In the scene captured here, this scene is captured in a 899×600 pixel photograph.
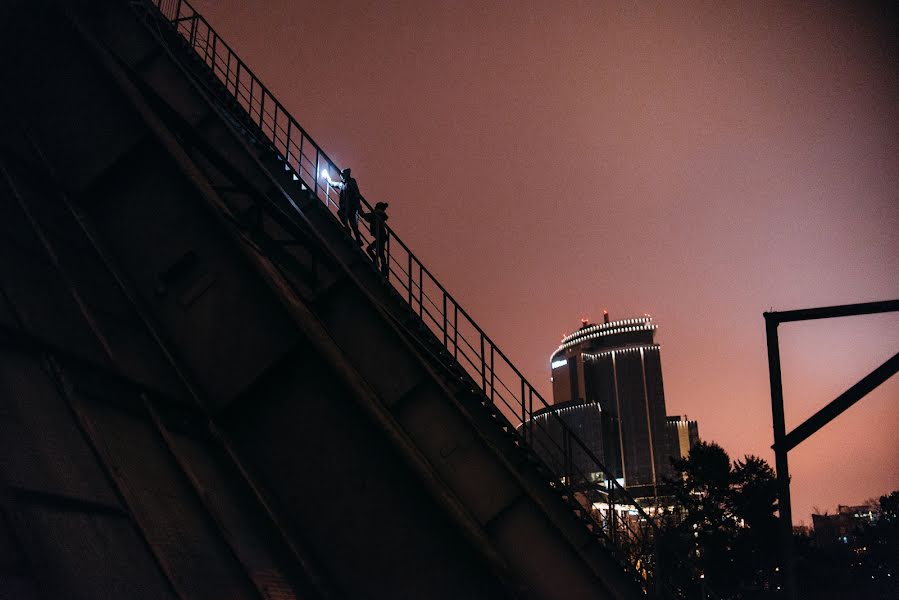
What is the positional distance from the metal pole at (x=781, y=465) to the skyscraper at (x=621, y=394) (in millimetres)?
131319

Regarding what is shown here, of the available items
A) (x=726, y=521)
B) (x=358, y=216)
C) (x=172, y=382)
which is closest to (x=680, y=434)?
(x=726, y=521)

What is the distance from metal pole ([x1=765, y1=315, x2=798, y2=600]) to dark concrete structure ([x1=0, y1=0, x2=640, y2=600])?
10.3ft

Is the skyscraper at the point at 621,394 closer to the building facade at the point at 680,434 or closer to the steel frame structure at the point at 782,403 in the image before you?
the building facade at the point at 680,434

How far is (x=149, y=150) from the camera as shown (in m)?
5.75

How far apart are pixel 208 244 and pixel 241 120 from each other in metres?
4.74

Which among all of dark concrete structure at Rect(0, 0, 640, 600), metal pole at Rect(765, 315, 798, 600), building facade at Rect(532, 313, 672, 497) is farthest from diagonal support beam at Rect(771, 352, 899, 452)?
building facade at Rect(532, 313, 672, 497)

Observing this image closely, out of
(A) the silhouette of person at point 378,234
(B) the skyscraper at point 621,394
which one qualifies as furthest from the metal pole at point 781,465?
(B) the skyscraper at point 621,394

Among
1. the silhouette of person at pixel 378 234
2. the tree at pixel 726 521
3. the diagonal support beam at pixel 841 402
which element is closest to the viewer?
the diagonal support beam at pixel 841 402

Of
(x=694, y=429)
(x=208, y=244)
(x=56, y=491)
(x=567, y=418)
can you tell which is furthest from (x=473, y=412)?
(x=694, y=429)

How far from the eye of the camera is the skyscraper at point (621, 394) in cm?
14462

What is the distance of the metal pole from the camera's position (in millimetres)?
6090

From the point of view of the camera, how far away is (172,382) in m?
5.15

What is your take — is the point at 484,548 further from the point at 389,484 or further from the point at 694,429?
the point at 694,429

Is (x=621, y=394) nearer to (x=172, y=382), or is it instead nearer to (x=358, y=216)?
(x=358, y=216)
